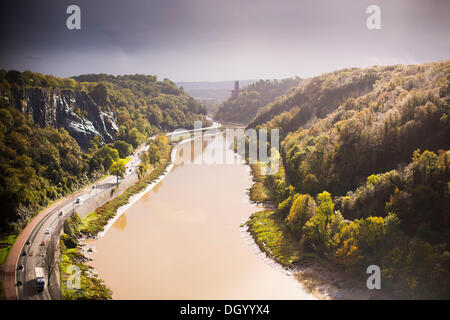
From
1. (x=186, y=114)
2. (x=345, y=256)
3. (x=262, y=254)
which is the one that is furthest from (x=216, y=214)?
(x=186, y=114)

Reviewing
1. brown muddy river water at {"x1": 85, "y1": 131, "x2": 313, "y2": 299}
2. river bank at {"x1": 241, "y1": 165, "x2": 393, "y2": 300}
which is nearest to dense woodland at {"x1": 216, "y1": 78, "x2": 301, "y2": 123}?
brown muddy river water at {"x1": 85, "y1": 131, "x2": 313, "y2": 299}

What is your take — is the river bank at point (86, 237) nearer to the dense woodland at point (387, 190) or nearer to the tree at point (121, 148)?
the tree at point (121, 148)

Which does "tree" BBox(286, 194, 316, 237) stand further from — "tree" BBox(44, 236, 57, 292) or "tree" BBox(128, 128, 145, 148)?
"tree" BBox(128, 128, 145, 148)

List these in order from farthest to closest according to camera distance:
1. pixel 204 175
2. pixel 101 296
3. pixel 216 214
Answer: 1. pixel 204 175
2. pixel 216 214
3. pixel 101 296

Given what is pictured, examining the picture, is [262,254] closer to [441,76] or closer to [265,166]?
[441,76]

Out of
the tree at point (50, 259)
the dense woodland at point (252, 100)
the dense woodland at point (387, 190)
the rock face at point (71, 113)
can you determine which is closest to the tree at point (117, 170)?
the rock face at point (71, 113)

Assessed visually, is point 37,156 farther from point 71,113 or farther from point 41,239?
point 71,113
